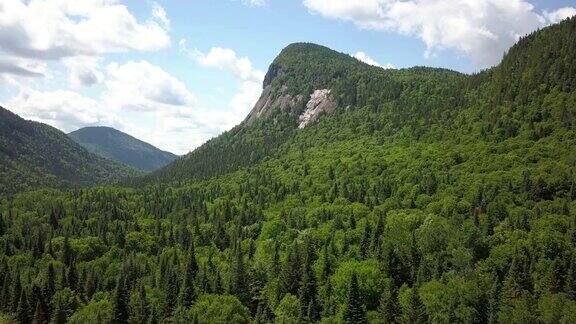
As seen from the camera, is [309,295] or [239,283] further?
[239,283]

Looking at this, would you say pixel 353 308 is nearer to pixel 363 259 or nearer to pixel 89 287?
pixel 363 259

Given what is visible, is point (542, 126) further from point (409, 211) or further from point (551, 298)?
point (551, 298)

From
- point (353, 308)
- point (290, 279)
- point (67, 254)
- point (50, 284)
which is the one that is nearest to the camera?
point (353, 308)

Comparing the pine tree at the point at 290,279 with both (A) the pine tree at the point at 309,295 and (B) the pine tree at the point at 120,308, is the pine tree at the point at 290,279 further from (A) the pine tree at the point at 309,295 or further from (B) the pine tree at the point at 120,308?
(B) the pine tree at the point at 120,308

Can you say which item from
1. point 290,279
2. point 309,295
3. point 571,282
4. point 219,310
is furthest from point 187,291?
point 571,282

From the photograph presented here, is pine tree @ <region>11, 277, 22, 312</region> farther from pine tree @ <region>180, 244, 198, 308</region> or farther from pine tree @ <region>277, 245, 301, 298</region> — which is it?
pine tree @ <region>277, 245, 301, 298</region>

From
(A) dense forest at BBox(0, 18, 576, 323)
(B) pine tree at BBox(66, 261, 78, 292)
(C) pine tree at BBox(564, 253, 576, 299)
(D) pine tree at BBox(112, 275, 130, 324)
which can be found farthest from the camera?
(B) pine tree at BBox(66, 261, 78, 292)

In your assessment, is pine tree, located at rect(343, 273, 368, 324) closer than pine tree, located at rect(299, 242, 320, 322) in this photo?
Yes

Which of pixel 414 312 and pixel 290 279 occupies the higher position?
pixel 290 279

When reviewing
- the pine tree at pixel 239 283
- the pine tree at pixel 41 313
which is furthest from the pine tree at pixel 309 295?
the pine tree at pixel 41 313

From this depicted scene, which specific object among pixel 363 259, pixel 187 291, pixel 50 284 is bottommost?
pixel 50 284

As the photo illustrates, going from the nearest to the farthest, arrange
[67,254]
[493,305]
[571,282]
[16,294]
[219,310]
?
[493,305] → [571,282] → [219,310] → [16,294] → [67,254]

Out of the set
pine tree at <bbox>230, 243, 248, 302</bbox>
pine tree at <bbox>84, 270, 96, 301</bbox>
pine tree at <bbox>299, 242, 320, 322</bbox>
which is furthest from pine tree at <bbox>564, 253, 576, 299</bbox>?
pine tree at <bbox>84, 270, 96, 301</bbox>
